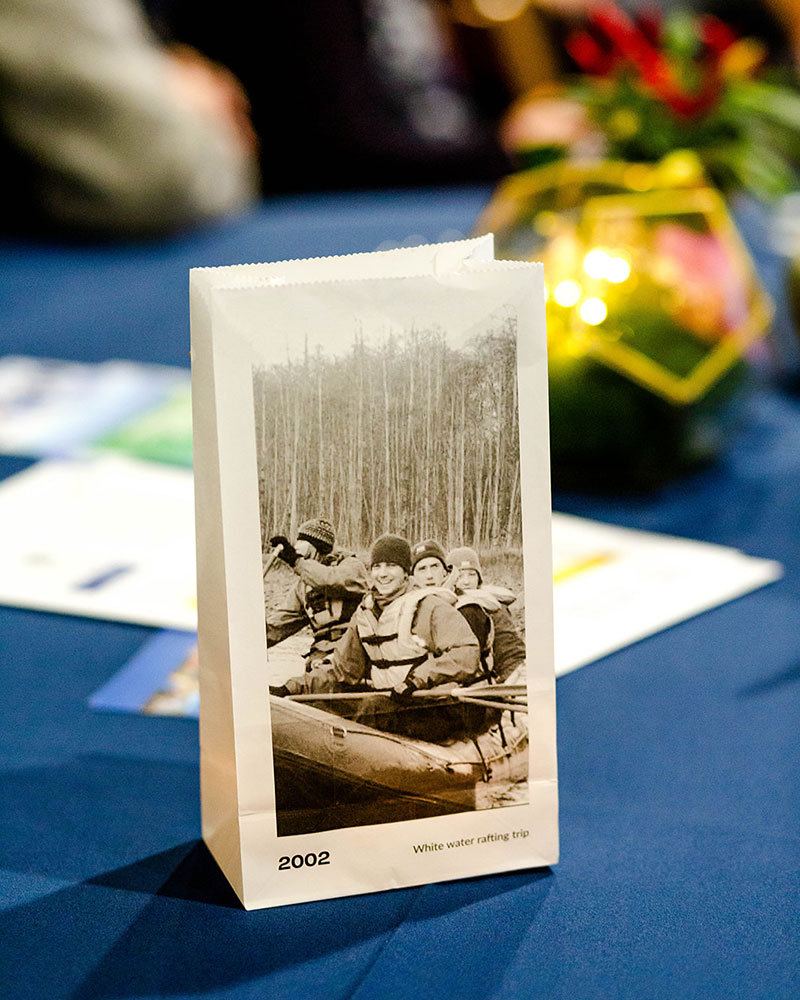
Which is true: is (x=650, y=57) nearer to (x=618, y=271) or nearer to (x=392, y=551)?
(x=618, y=271)

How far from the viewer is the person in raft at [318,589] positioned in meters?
0.42

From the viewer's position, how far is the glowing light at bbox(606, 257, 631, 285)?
829 millimetres

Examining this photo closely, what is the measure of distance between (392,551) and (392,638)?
34 millimetres

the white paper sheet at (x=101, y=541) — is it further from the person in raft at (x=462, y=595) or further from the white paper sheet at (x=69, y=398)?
the person in raft at (x=462, y=595)

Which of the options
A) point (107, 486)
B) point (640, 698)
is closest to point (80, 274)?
point (107, 486)

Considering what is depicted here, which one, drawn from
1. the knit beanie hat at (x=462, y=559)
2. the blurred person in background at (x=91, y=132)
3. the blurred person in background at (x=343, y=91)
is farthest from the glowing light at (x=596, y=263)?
the blurred person in background at (x=343, y=91)

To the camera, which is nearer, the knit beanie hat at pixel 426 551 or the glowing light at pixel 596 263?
the knit beanie hat at pixel 426 551

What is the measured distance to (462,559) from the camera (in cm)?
43

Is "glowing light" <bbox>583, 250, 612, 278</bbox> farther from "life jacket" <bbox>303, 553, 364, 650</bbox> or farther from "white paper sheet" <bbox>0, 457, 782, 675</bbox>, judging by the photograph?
"life jacket" <bbox>303, 553, 364, 650</bbox>

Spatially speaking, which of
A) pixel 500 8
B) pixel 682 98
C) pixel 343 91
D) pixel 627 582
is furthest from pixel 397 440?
pixel 500 8

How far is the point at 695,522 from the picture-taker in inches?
32.9

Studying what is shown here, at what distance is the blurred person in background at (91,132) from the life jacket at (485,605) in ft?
4.42

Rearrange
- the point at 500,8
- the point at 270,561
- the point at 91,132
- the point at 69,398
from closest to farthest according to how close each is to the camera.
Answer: the point at 270,561 → the point at 69,398 → the point at 91,132 → the point at 500,8

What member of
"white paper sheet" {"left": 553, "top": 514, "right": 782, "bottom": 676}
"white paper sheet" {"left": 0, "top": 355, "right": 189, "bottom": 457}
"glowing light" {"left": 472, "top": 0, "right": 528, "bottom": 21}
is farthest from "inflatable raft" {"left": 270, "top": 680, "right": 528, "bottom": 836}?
"glowing light" {"left": 472, "top": 0, "right": 528, "bottom": 21}
